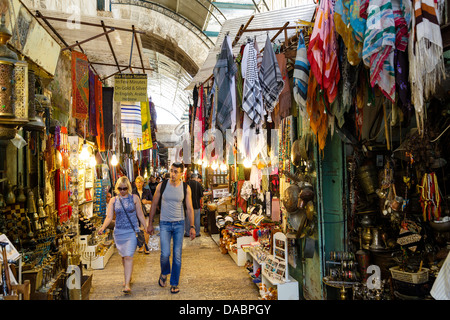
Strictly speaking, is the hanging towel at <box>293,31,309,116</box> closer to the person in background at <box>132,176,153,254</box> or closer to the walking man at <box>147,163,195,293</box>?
the walking man at <box>147,163,195,293</box>

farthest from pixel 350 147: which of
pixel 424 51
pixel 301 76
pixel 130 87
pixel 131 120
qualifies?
pixel 131 120

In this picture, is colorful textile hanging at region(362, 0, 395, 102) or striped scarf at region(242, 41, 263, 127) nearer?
colorful textile hanging at region(362, 0, 395, 102)

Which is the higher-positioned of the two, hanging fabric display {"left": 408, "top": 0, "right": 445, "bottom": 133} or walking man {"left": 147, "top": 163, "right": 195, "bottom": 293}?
hanging fabric display {"left": 408, "top": 0, "right": 445, "bottom": 133}

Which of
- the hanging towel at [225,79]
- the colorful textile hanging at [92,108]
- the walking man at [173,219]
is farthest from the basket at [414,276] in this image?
the colorful textile hanging at [92,108]

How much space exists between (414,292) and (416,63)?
217 cm

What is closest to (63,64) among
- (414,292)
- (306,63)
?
(306,63)

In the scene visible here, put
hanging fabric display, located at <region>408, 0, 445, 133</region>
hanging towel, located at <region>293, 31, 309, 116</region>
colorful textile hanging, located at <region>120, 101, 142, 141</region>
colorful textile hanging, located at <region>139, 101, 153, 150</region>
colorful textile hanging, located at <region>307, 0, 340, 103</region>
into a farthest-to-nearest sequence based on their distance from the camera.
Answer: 1. colorful textile hanging, located at <region>139, 101, 153, 150</region>
2. colorful textile hanging, located at <region>120, 101, 142, 141</region>
3. hanging towel, located at <region>293, 31, 309, 116</region>
4. colorful textile hanging, located at <region>307, 0, 340, 103</region>
5. hanging fabric display, located at <region>408, 0, 445, 133</region>

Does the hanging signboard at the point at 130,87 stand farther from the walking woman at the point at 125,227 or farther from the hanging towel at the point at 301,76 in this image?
the hanging towel at the point at 301,76

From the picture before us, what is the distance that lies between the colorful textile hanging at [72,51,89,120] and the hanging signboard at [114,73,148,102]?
0.75 metres

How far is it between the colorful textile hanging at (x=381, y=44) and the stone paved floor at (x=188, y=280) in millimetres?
3387

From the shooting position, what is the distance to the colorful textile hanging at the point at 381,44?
6.76 feet

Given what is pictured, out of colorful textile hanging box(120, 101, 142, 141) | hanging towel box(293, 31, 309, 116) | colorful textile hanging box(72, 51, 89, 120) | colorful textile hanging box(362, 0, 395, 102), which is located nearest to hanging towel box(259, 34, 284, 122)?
hanging towel box(293, 31, 309, 116)

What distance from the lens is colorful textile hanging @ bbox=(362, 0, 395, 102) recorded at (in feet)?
6.76

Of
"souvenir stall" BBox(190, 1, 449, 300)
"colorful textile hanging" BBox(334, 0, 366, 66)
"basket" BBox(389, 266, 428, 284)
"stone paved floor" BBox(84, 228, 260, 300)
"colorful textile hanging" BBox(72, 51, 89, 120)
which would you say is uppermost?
"colorful textile hanging" BBox(72, 51, 89, 120)
